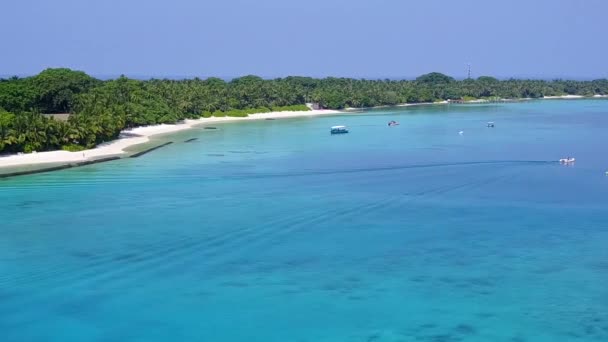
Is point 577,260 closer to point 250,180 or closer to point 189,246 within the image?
point 189,246

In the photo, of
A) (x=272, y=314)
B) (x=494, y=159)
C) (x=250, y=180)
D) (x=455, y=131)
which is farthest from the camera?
(x=455, y=131)

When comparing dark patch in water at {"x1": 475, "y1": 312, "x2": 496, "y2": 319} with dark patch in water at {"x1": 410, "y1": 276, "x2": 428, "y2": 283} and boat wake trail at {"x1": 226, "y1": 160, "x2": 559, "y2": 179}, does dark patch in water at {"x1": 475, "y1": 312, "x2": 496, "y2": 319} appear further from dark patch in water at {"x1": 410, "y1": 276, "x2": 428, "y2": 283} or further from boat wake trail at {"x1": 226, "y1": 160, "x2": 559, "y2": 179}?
boat wake trail at {"x1": 226, "y1": 160, "x2": 559, "y2": 179}

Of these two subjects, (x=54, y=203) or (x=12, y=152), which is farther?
(x=12, y=152)

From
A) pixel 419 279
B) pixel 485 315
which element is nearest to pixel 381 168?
pixel 419 279

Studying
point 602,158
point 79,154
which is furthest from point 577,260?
point 79,154

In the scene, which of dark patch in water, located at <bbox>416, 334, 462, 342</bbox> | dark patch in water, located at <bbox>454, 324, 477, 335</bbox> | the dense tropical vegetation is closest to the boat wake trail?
the dense tropical vegetation

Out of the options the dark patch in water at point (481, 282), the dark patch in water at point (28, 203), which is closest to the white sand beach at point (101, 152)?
the dark patch in water at point (28, 203)

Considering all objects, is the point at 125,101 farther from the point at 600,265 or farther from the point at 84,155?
the point at 600,265

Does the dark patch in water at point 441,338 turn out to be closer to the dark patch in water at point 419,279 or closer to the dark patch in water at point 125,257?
the dark patch in water at point 419,279
